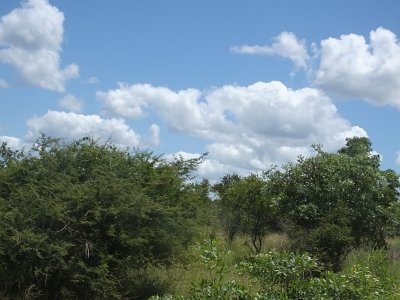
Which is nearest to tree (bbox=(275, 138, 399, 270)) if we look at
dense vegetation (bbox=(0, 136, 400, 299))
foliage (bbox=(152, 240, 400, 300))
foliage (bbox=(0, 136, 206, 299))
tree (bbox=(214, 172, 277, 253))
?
dense vegetation (bbox=(0, 136, 400, 299))

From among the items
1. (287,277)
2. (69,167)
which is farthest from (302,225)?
(287,277)

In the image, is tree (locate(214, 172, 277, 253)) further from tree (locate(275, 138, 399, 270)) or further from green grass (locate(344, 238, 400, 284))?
green grass (locate(344, 238, 400, 284))

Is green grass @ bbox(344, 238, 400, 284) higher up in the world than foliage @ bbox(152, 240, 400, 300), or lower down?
higher up

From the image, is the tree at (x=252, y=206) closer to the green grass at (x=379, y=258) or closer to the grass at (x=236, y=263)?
the grass at (x=236, y=263)

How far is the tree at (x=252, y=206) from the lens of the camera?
59.2 ft

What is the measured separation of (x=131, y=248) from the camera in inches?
436

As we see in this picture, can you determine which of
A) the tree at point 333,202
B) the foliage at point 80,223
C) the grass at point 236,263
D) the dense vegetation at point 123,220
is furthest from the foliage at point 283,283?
the tree at point 333,202

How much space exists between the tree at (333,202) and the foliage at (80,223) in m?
3.89

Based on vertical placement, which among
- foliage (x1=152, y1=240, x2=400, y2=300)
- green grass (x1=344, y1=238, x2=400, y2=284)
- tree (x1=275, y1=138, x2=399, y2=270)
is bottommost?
foliage (x1=152, y1=240, x2=400, y2=300)

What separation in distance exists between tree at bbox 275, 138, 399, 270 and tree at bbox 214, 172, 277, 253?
1.40m

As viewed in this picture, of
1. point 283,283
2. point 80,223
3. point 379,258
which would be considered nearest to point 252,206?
point 379,258

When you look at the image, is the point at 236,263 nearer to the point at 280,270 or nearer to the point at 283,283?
the point at 283,283

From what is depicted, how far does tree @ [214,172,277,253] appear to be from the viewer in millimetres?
18031

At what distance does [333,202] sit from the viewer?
14820 millimetres
